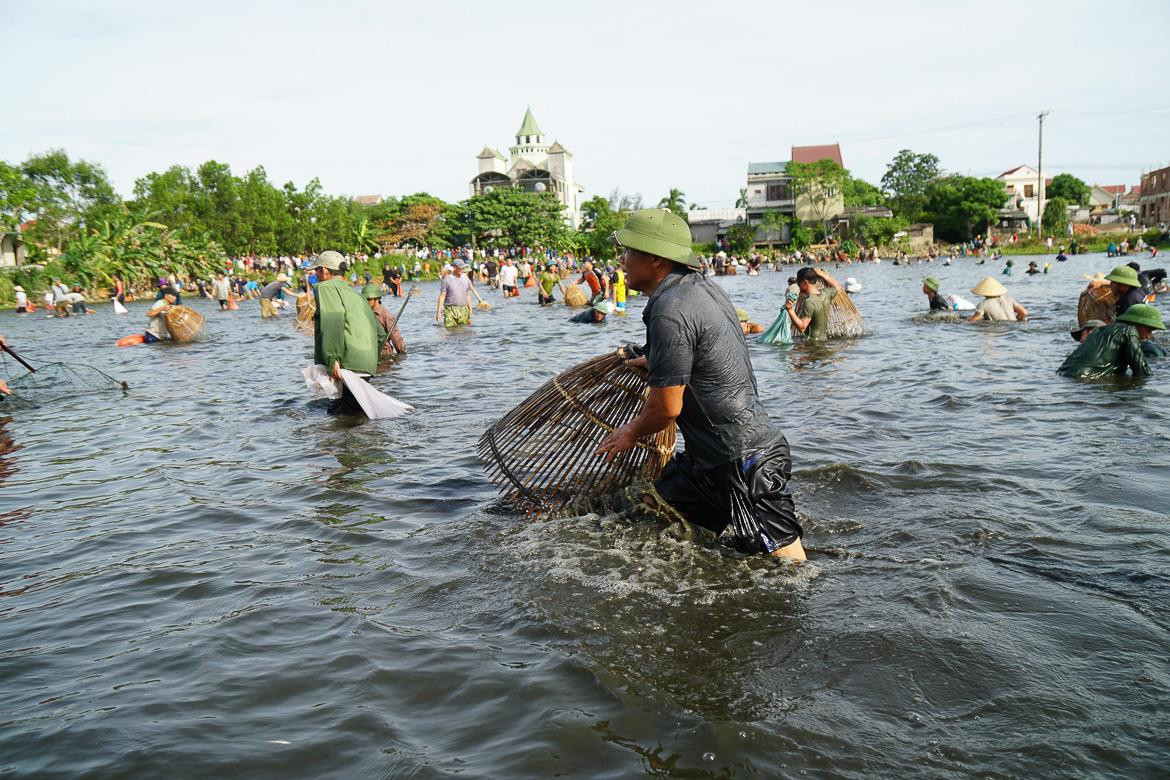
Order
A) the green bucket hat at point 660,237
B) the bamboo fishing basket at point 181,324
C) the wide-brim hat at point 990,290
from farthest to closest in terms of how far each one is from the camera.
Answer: the bamboo fishing basket at point 181,324
the wide-brim hat at point 990,290
the green bucket hat at point 660,237

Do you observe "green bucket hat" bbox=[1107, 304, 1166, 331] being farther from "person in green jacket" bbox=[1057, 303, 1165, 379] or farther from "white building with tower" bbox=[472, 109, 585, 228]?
"white building with tower" bbox=[472, 109, 585, 228]

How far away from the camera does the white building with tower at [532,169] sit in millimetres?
98312

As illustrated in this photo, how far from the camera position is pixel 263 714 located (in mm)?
3092

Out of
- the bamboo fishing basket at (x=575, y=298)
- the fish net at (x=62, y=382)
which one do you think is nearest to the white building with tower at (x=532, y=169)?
the bamboo fishing basket at (x=575, y=298)

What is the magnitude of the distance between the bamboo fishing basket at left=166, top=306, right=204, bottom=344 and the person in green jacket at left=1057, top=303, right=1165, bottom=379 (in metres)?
17.0

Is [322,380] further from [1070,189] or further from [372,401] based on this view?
[1070,189]

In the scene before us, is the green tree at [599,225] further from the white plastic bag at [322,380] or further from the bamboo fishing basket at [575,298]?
the white plastic bag at [322,380]

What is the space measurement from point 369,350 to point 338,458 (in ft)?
5.26

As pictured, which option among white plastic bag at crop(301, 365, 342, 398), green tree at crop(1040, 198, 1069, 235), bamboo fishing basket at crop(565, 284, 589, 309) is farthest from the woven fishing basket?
green tree at crop(1040, 198, 1069, 235)

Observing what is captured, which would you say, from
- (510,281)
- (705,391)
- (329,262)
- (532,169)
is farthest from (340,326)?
(532,169)

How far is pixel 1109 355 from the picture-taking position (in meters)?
8.70

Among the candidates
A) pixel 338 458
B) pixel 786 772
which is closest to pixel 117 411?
A: pixel 338 458

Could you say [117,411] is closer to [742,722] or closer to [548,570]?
[548,570]

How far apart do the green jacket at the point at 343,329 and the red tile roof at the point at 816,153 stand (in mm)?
79619
